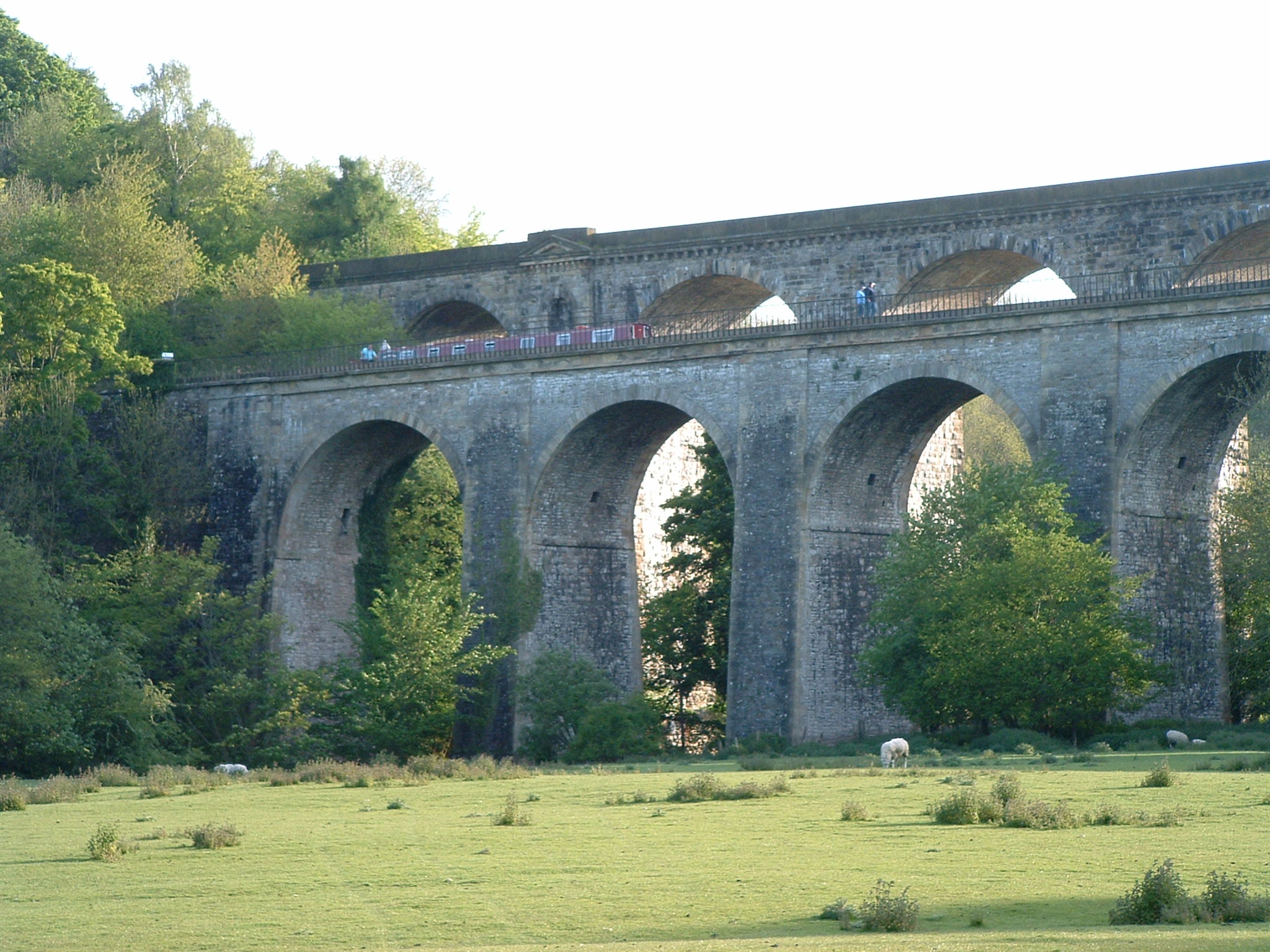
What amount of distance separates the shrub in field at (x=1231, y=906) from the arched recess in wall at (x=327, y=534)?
37910 mm

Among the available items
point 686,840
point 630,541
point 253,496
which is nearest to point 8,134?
point 253,496

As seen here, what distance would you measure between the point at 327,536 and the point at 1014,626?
71.9ft

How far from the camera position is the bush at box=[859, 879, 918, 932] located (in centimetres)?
1623

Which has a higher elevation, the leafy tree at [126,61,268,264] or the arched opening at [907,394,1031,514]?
the leafy tree at [126,61,268,264]

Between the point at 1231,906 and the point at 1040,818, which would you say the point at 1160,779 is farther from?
the point at 1231,906

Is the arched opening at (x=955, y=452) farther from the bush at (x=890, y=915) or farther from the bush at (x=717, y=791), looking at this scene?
the bush at (x=890, y=915)

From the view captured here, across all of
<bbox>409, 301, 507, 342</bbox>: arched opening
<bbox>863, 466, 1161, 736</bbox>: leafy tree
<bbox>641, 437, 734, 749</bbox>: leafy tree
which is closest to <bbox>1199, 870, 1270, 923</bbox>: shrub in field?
<bbox>863, 466, 1161, 736</bbox>: leafy tree

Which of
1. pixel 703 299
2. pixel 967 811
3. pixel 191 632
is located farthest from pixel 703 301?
pixel 967 811

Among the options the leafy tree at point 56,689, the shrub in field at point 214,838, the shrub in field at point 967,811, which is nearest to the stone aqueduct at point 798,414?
the leafy tree at point 56,689

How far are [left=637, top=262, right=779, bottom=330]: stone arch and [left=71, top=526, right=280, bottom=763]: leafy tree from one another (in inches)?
533

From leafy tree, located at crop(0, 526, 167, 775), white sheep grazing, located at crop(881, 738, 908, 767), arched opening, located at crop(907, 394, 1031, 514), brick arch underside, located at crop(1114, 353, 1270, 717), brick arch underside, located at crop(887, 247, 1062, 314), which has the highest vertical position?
brick arch underside, located at crop(887, 247, 1062, 314)

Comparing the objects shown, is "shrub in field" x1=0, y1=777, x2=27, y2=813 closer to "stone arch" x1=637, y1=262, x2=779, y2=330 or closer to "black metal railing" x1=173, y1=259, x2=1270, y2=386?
"black metal railing" x1=173, y1=259, x2=1270, y2=386

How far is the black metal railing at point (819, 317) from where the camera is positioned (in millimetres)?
41531

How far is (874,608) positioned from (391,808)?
1669 centimetres
